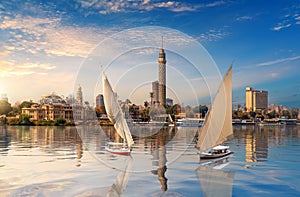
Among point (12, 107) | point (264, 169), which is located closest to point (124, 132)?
point (264, 169)

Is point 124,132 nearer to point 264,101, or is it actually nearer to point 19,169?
point 19,169

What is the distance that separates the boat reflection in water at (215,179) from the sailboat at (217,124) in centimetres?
209

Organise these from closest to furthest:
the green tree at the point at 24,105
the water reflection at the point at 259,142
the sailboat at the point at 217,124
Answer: the sailboat at the point at 217,124 < the water reflection at the point at 259,142 < the green tree at the point at 24,105

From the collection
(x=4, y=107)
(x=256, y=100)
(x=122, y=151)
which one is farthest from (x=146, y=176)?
(x=256, y=100)

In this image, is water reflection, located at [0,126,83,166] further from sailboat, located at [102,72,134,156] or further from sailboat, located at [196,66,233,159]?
sailboat, located at [196,66,233,159]

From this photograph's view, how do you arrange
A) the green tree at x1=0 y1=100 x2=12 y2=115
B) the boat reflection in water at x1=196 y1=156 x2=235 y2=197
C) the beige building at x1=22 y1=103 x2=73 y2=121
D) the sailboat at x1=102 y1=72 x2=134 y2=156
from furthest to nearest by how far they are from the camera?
the green tree at x1=0 y1=100 x2=12 y2=115 → the beige building at x1=22 y1=103 x2=73 y2=121 → the sailboat at x1=102 y1=72 x2=134 y2=156 → the boat reflection in water at x1=196 y1=156 x2=235 y2=197

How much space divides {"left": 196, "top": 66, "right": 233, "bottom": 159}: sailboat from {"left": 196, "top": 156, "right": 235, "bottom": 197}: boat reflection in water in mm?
2092

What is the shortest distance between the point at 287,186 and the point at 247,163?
6.59 metres

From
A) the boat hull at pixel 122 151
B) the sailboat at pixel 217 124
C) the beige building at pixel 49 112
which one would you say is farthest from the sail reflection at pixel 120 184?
the beige building at pixel 49 112

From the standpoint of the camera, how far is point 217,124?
2369 cm

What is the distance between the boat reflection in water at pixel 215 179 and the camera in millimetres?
13523

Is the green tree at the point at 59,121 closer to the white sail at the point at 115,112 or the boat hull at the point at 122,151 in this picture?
the white sail at the point at 115,112

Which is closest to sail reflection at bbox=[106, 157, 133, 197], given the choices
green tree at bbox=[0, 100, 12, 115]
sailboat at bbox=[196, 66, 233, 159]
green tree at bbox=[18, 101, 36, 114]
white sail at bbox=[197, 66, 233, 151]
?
sailboat at bbox=[196, 66, 233, 159]

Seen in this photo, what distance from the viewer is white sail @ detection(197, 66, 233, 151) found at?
2350 cm
